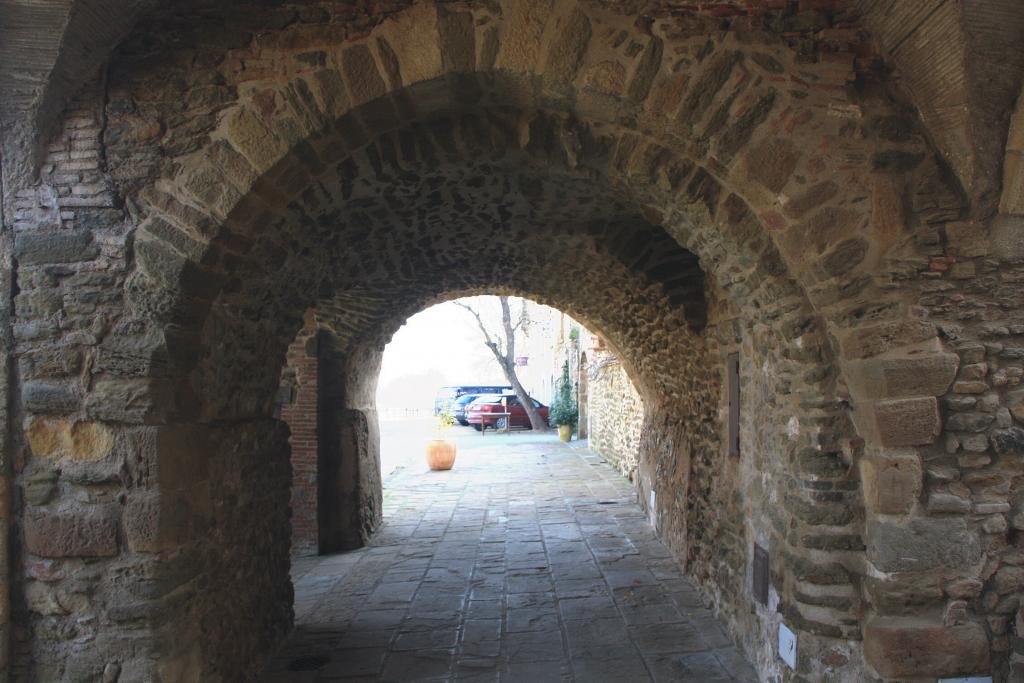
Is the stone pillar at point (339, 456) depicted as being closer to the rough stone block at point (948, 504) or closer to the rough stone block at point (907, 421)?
the rough stone block at point (907, 421)

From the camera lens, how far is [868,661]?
2.59 meters

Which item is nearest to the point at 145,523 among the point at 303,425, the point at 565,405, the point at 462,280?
the point at 303,425

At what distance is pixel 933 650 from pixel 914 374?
3.64 feet

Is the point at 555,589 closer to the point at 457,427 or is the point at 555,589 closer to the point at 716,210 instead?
the point at 716,210

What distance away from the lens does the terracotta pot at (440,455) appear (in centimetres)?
1156

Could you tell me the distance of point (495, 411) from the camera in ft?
68.3

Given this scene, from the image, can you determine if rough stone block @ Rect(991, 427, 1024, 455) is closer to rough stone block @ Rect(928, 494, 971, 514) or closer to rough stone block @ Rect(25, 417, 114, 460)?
rough stone block @ Rect(928, 494, 971, 514)

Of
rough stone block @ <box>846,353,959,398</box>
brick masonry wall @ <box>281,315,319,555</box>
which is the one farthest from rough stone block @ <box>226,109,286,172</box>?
brick masonry wall @ <box>281,315,319,555</box>

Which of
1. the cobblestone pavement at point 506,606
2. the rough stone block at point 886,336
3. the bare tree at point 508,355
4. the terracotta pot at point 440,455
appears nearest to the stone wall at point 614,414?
the cobblestone pavement at point 506,606

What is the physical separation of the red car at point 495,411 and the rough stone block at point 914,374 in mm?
18303

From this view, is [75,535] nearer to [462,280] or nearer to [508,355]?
[462,280]

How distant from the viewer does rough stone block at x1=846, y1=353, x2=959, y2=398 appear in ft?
8.17

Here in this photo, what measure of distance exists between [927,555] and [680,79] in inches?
86.3

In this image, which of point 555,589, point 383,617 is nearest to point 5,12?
point 383,617
